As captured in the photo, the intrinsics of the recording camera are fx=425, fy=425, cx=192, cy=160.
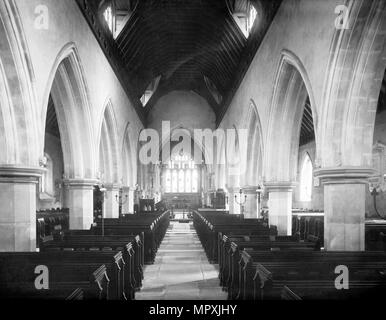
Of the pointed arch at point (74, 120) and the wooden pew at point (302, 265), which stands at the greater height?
the pointed arch at point (74, 120)

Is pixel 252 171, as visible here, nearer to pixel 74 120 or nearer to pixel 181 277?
pixel 74 120

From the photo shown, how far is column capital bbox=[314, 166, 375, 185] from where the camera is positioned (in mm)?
6762

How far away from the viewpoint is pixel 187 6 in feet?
52.9

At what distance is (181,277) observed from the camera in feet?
28.8

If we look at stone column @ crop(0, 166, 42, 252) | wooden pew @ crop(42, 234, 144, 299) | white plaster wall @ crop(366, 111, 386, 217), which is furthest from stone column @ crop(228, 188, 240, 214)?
stone column @ crop(0, 166, 42, 252)

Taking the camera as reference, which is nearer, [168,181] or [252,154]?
[252,154]

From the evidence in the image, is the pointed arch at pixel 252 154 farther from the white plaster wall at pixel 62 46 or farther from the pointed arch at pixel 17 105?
the pointed arch at pixel 17 105

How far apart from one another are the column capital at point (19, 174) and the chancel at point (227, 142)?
0.02 m

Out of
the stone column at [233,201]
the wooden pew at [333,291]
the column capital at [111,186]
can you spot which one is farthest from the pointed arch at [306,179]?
the wooden pew at [333,291]

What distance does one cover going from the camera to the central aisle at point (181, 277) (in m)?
7.24

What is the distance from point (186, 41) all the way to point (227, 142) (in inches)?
224

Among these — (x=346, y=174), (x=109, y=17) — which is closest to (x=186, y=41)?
(x=109, y=17)

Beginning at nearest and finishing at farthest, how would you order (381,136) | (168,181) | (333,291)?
(333,291)
(381,136)
(168,181)
